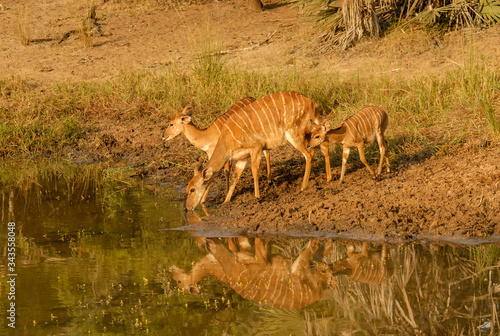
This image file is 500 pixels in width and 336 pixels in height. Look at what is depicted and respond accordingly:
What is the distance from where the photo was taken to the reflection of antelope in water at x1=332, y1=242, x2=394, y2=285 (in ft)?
16.2

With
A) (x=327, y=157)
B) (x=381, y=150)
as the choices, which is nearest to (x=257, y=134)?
(x=327, y=157)

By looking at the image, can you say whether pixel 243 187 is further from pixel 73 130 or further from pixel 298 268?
pixel 73 130

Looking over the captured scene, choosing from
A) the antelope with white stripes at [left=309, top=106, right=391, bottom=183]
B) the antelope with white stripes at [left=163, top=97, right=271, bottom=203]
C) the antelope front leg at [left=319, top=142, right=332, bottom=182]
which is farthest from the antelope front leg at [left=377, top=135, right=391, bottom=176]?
the antelope with white stripes at [left=163, top=97, right=271, bottom=203]

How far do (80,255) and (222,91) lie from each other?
15.7 ft

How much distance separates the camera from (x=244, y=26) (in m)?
13.9

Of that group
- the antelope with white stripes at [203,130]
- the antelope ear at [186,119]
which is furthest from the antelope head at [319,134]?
the antelope ear at [186,119]

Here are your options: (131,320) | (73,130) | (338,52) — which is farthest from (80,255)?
(338,52)

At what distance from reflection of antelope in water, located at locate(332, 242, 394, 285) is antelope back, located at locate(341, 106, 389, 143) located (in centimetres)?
193

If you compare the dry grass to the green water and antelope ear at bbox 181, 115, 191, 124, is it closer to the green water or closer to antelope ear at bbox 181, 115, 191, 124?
antelope ear at bbox 181, 115, 191, 124

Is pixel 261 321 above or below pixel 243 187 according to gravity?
above

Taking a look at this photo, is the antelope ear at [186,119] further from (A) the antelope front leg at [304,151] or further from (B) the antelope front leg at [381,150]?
(B) the antelope front leg at [381,150]

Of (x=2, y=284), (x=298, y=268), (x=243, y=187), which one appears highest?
(x=2, y=284)

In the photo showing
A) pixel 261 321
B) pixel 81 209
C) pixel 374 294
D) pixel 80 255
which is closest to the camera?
pixel 261 321

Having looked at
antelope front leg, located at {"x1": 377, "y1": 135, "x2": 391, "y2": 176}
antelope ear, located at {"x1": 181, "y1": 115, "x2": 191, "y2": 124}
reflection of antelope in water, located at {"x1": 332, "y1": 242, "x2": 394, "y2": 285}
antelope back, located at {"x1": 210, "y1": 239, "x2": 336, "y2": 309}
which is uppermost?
antelope ear, located at {"x1": 181, "y1": 115, "x2": 191, "y2": 124}
